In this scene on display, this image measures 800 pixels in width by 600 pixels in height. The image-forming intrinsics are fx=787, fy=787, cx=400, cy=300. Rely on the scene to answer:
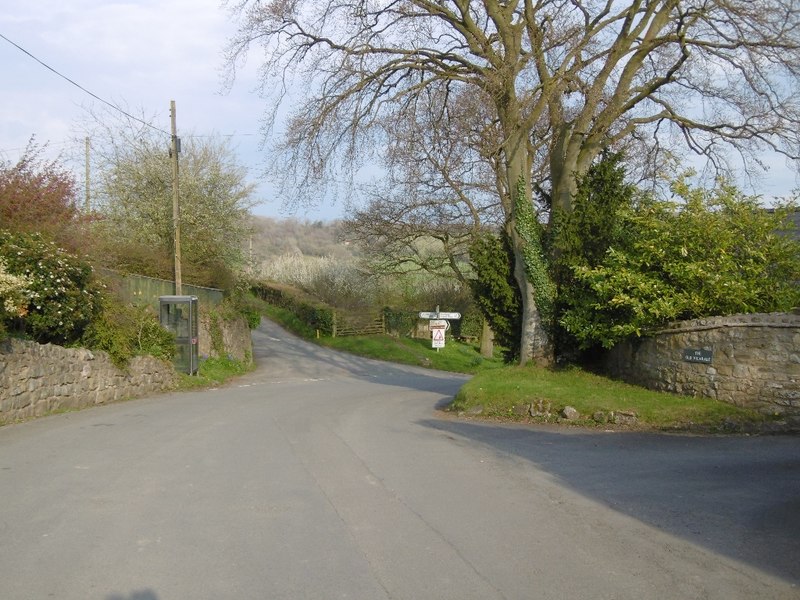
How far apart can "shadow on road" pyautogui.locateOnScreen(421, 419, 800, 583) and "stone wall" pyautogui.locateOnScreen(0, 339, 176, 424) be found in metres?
8.17

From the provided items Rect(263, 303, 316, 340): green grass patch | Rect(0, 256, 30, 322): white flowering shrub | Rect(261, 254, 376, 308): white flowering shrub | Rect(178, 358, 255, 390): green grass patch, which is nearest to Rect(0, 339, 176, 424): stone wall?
Rect(0, 256, 30, 322): white flowering shrub

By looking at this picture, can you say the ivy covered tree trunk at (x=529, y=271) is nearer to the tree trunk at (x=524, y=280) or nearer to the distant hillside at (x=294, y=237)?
the tree trunk at (x=524, y=280)

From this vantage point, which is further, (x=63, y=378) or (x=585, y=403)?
(x=63, y=378)

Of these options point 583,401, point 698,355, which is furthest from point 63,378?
point 698,355

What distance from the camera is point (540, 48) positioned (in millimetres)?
18875

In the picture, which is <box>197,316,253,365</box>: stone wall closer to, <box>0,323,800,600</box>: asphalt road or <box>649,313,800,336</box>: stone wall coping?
<box>0,323,800,600</box>: asphalt road

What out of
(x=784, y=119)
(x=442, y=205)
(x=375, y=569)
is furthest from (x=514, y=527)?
(x=442, y=205)

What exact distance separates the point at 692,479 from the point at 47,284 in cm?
1298

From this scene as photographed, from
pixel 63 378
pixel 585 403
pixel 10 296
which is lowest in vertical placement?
pixel 585 403

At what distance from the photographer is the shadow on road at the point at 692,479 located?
6941 mm

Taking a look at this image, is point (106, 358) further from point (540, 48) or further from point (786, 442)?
point (786, 442)

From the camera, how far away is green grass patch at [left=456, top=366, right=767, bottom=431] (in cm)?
1349

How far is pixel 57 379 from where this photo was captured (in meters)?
16.4

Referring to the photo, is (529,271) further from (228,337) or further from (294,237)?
(294,237)
